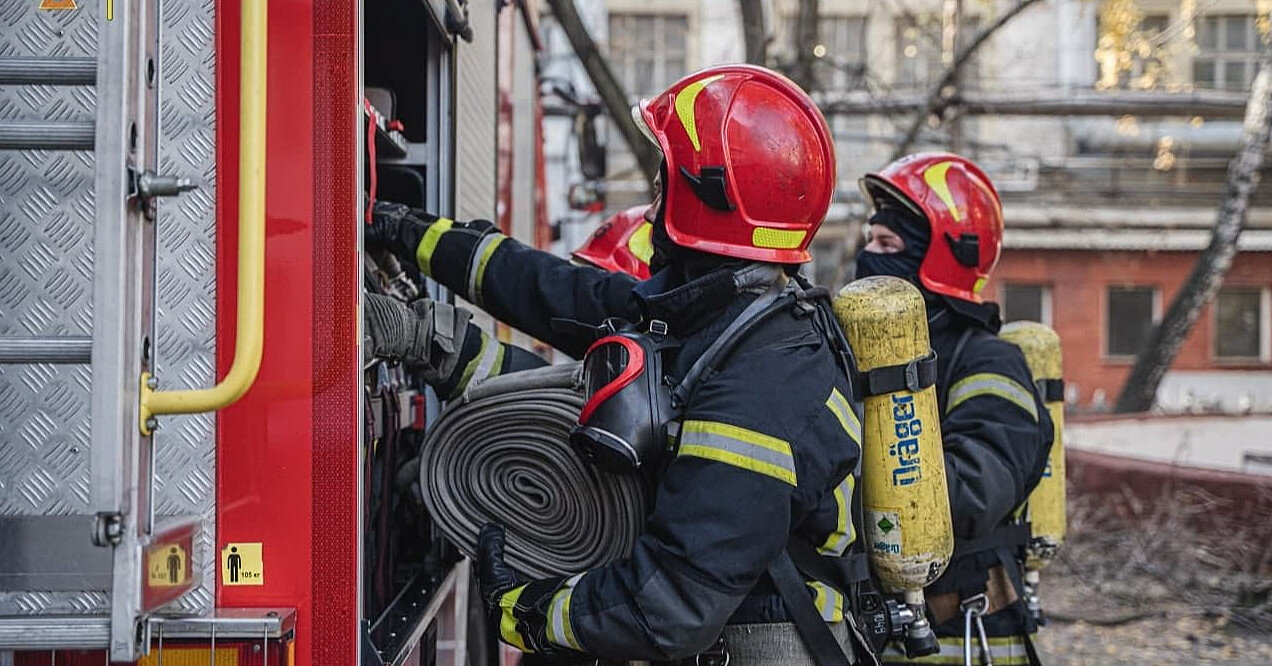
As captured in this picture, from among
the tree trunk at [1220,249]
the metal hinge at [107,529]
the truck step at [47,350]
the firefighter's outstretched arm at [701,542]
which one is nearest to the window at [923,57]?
the tree trunk at [1220,249]

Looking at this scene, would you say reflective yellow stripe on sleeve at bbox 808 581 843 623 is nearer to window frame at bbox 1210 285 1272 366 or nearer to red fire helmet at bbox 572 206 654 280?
red fire helmet at bbox 572 206 654 280

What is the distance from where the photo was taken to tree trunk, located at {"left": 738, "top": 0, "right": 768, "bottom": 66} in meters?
7.34

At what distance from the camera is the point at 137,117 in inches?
68.7

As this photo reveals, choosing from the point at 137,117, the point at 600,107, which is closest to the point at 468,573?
the point at 137,117

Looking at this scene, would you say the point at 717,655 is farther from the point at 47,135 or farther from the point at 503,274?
the point at 47,135

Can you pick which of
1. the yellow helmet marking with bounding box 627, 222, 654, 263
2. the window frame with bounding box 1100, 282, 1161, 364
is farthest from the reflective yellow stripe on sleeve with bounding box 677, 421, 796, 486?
the window frame with bounding box 1100, 282, 1161, 364

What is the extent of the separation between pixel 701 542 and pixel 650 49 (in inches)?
812

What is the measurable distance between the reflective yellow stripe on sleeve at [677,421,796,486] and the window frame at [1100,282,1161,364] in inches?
867

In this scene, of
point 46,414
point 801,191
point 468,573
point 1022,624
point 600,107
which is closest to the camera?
point 46,414

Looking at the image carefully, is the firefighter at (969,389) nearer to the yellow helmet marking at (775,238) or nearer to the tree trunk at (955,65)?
the yellow helmet marking at (775,238)

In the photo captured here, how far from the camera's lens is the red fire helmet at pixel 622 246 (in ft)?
14.2

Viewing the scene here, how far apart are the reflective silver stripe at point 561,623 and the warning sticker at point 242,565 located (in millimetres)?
544

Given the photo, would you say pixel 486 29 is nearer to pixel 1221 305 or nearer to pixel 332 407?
pixel 332 407

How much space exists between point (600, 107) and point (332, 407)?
583 centimetres
